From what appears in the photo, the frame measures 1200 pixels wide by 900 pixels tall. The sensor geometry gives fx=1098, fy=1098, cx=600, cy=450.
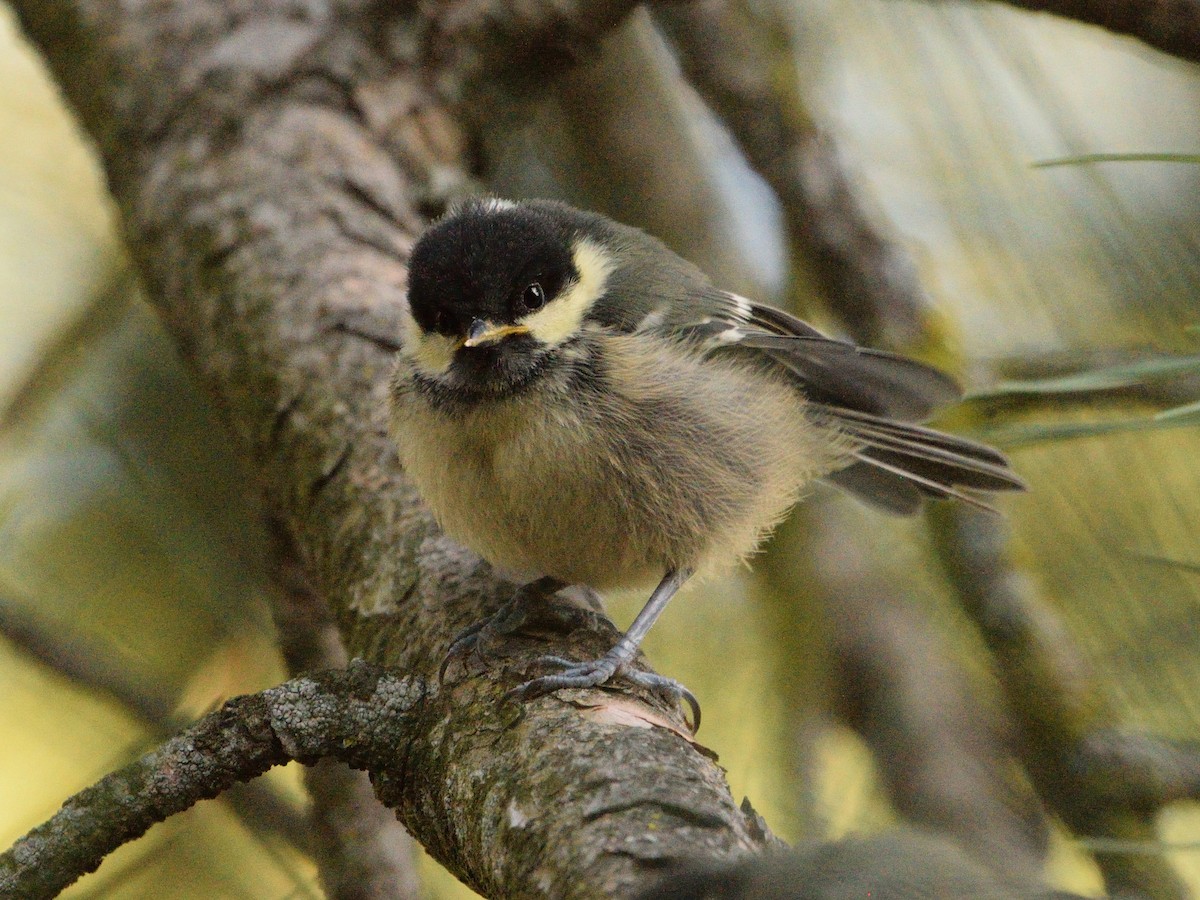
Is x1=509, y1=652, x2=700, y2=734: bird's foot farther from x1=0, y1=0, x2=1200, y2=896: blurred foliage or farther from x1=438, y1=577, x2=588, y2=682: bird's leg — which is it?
x1=0, y1=0, x2=1200, y2=896: blurred foliage

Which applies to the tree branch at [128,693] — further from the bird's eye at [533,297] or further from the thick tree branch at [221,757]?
the bird's eye at [533,297]

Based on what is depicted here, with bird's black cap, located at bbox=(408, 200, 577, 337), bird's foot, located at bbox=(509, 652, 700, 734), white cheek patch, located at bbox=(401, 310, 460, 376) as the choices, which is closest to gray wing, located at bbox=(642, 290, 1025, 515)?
bird's black cap, located at bbox=(408, 200, 577, 337)

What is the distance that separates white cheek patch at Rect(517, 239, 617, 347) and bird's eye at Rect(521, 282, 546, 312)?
0.01 metres

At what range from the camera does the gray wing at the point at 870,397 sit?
189cm

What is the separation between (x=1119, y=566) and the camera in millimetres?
1673

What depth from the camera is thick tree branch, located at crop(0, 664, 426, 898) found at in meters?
1.04

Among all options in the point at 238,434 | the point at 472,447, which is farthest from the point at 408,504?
the point at 238,434

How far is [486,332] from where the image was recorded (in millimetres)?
1702

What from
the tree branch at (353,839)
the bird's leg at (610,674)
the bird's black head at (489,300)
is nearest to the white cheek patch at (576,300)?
the bird's black head at (489,300)

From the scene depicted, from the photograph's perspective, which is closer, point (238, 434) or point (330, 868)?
point (330, 868)

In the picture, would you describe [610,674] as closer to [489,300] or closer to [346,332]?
[489,300]

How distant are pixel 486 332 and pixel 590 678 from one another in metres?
0.60

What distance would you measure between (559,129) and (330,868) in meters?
1.79

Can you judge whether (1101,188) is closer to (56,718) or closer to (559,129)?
(559,129)
